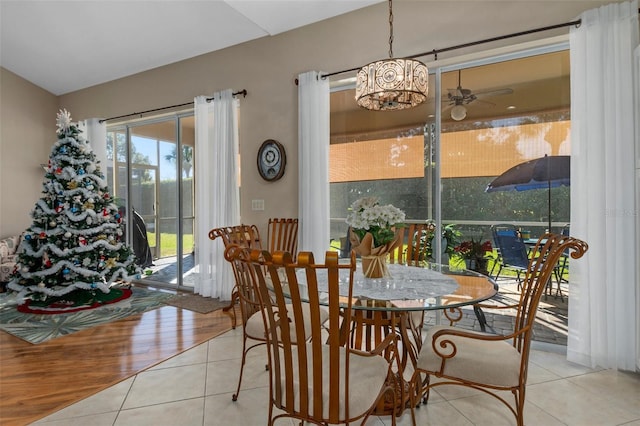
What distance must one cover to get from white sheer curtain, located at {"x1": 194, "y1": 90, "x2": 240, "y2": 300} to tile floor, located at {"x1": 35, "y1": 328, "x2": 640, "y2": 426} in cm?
172

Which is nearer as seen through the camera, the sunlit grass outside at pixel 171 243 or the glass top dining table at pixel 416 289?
the glass top dining table at pixel 416 289

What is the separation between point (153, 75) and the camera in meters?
4.88

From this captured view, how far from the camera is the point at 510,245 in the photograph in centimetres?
304

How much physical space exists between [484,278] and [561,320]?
4.76ft

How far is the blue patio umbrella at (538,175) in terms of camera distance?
9.29 feet

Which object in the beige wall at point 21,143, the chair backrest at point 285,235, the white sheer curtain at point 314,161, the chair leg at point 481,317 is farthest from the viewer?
the beige wall at point 21,143

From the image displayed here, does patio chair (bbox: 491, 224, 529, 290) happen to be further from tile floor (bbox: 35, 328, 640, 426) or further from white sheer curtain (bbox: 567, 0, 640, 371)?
tile floor (bbox: 35, 328, 640, 426)

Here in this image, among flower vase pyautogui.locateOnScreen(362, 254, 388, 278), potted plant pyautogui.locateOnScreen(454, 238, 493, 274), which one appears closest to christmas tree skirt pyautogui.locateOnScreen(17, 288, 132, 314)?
flower vase pyautogui.locateOnScreen(362, 254, 388, 278)

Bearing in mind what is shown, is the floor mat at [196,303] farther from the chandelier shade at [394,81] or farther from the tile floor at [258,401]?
the chandelier shade at [394,81]

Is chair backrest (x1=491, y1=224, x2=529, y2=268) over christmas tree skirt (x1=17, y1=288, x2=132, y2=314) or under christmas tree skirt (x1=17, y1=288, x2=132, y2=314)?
over

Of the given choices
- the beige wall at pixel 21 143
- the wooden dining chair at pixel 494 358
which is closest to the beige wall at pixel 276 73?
the beige wall at pixel 21 143

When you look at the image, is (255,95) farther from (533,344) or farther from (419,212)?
(533,344)

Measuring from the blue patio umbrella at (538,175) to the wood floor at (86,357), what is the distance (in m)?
2.89

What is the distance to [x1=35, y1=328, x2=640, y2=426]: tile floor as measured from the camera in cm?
192
